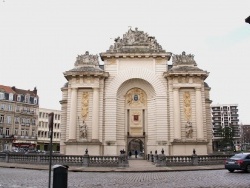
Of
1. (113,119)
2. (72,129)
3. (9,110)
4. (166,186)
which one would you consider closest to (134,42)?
(113,119)

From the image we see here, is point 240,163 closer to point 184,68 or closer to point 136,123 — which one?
point 184,68

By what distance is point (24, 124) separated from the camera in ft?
251

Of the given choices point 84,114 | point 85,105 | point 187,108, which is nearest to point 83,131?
point 84,114

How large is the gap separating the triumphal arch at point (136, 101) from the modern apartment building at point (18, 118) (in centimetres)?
3205

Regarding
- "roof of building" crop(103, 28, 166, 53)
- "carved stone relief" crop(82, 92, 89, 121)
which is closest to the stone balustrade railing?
"carved stone relief" crop(82, 92, 89, 121)

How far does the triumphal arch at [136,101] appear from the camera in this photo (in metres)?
40.3

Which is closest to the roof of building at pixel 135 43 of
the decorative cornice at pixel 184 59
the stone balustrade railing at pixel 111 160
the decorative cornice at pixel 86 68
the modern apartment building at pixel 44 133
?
the decorative cornice at pixel 184 59

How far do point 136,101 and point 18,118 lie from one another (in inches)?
1673

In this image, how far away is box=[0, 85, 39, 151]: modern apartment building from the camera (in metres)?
70.5

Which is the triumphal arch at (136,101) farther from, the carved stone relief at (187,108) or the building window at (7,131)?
the building window at (7,131)

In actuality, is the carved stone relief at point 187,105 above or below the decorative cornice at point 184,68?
below

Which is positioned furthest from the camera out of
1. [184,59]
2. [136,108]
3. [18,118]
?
[18,118]

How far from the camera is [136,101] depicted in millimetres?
44375

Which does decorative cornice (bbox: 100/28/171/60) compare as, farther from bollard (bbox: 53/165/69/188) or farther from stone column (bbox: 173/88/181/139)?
bollard (bbox: 53/165/69/188)
